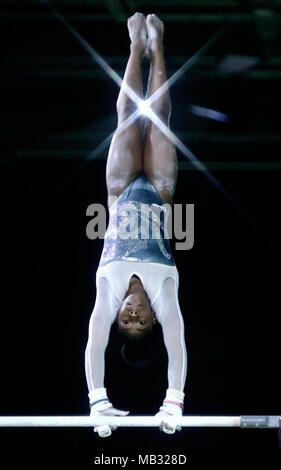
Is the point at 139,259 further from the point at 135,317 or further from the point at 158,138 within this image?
the point at 158,138

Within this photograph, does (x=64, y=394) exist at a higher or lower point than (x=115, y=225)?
lower

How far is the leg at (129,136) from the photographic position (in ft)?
13.7

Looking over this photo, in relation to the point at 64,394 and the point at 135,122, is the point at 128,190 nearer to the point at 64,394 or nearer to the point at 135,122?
the point at 135,122

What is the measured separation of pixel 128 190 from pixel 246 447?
2345 mm

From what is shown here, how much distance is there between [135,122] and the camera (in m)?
4.29

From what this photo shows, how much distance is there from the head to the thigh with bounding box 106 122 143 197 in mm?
812

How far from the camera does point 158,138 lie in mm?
4305

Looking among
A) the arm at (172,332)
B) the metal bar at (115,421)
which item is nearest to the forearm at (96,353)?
the metal bar at (115,421)

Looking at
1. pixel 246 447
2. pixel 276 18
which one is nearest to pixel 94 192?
pixel 276 18

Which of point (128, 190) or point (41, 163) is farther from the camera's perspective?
point (41, 163)

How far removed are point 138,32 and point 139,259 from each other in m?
1.63

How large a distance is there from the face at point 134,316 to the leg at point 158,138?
806 millimetres

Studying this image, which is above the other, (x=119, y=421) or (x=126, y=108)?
(x=126, y=108)

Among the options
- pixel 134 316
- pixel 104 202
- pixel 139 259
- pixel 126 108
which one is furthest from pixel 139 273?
pixel 104 202
